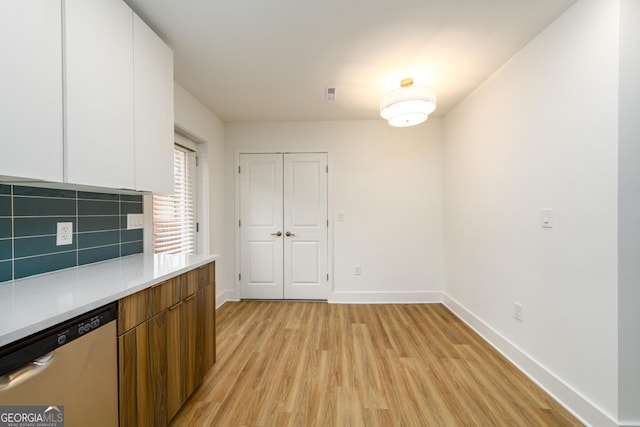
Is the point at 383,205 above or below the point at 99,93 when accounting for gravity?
below

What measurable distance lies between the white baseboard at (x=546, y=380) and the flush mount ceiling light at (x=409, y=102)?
2.12 metres

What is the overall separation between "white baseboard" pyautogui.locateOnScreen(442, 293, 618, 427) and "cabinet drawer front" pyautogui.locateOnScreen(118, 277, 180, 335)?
7.94 ft

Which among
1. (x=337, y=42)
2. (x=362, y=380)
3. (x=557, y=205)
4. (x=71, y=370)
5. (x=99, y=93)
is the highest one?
(x=337, y=42)

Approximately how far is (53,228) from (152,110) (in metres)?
0.88

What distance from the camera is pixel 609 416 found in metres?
1.38

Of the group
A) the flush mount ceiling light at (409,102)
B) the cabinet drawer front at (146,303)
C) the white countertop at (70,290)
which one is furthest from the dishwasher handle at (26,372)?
the flush mount ceiling light at (409,102)

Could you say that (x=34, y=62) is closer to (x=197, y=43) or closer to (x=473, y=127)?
(x=197, y=43)

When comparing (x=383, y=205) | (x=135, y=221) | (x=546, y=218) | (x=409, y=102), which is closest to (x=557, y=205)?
(x=546, y=218)

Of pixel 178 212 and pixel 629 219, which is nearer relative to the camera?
pixel 629 219

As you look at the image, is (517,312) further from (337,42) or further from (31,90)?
(31,90)

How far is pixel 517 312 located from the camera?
2.10 meters

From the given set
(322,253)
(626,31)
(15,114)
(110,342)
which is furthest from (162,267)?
(626,31)

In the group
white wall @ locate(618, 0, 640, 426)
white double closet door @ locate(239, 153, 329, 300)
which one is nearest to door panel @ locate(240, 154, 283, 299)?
white double closet door @ locate(239, 153, 329, 300)

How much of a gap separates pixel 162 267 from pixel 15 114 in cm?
92
